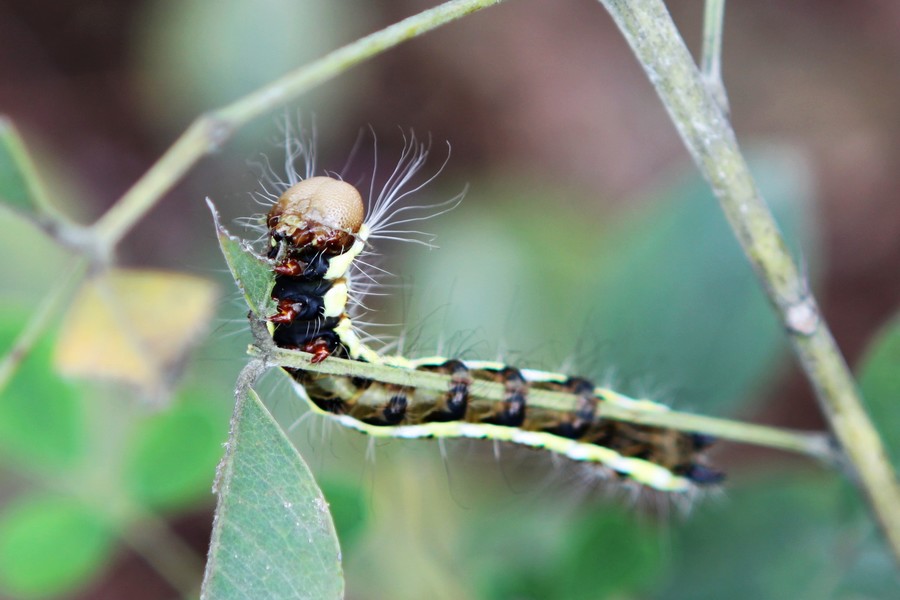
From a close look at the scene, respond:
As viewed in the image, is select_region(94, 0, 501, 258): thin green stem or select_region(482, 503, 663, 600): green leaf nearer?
select_region(94, 0, 501, 258): thin green stem

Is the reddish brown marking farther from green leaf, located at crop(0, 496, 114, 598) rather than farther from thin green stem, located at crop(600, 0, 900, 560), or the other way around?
green leaf, located at crop(0, 496, 114, 598)

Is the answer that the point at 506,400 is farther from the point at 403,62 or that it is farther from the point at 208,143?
the point at 403,62

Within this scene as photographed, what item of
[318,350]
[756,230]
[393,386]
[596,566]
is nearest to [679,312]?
[596,566]

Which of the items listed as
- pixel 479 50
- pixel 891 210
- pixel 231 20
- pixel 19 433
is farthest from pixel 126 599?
pixel 891 210

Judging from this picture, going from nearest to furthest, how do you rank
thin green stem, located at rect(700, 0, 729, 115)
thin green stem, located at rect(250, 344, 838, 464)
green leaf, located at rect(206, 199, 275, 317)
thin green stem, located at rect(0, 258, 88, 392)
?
green leaf, located at rect(206, 199, 275, 317)
thin green stem, located at rect(250, 344, 838, 464)
thin green stem, located at rect(700, 0, 729, 115)
thin green stem, located at rect(0, 258, 88, 392)

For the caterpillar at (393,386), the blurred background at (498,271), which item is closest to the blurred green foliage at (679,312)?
the blurred background at (498,271)

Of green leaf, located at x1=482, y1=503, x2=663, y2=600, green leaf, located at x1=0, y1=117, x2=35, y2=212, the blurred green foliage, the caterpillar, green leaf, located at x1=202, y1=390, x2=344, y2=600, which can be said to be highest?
the blurred green foliage

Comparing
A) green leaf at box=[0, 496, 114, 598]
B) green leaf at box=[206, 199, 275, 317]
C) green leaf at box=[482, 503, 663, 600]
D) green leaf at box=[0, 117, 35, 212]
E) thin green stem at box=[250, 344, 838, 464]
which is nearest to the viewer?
green leaf at box=[206, 199, 275, 317]

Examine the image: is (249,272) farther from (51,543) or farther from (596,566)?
(51,543)

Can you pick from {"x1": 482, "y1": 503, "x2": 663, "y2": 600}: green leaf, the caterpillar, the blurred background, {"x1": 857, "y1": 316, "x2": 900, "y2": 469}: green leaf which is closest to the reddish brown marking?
the caterpillar
